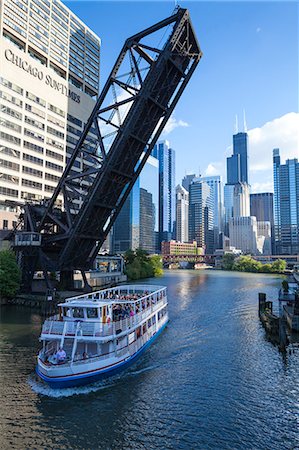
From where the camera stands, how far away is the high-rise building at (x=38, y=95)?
6831 cm

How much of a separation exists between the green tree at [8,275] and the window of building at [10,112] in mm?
36869

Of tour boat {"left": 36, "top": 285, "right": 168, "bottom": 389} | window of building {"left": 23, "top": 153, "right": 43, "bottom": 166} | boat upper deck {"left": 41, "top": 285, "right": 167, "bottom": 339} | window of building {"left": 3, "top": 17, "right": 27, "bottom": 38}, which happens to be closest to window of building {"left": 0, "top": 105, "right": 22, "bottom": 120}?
window of building {"left": 23, "top": 153, "right": 43, "bottom": 166}

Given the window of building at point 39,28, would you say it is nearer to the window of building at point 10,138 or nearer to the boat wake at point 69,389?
the window of building at point 10,138

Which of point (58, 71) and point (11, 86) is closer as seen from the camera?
point (11, 86)

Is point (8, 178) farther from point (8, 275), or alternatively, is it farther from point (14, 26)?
point (8, 275)

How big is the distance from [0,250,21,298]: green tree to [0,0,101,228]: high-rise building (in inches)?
825

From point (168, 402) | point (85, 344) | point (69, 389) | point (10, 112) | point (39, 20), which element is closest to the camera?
point (168, 402)

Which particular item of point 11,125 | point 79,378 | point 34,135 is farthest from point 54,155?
point 79,378

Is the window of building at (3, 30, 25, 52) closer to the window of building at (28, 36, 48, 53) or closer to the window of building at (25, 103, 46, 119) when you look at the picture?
the window of building at (28, 36, 48, 53)

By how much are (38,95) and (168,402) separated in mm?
75520

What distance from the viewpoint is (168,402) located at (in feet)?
53.2

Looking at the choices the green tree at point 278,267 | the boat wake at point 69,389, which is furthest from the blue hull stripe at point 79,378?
the green tree at point 278,267

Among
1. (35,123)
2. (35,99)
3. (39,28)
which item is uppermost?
(39,28)

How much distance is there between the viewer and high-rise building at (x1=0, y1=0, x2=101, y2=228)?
2689 inches
